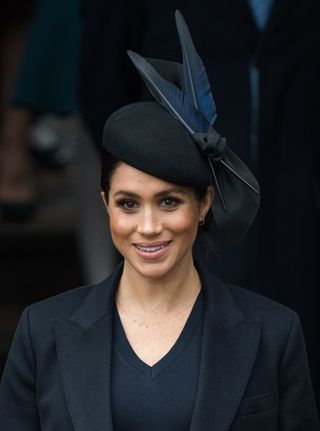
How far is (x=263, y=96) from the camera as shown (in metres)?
4.26

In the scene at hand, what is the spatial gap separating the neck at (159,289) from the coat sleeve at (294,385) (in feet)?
0.83

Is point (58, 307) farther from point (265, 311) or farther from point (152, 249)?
point (265, 311)

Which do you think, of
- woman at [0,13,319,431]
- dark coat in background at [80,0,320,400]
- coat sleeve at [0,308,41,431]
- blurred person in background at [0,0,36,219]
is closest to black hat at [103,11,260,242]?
woman at [0,13,319,431]

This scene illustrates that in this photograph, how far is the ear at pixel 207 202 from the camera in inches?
127

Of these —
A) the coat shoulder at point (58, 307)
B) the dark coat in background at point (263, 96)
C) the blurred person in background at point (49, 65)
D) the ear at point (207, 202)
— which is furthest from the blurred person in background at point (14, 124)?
the ear at point (207, 202)

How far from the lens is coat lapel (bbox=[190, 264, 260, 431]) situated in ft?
10.2

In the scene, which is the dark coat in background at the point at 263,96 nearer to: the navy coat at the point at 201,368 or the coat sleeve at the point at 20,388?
the navy coat at the point at 201,368

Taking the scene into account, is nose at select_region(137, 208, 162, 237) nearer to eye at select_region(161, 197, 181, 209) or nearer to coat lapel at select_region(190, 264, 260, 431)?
eye at select_region(161, 197, 181, 209)

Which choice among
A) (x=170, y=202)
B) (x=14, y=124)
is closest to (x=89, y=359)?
(x=170, y=202)

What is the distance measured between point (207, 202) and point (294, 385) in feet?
1.48

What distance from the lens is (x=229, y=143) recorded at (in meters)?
4.20

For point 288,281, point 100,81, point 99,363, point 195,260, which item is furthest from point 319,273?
point 99,363

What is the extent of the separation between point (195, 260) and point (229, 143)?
0.91 metres

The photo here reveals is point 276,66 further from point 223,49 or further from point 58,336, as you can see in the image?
point 58,336
